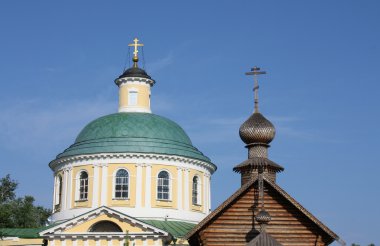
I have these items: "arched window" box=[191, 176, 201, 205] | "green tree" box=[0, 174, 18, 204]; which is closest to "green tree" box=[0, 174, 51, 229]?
"green tree" box=[0, 174, 18, 204]

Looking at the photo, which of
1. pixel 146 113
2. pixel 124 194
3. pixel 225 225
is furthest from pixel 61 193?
pixel 225 225

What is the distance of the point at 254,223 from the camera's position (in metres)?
28.7

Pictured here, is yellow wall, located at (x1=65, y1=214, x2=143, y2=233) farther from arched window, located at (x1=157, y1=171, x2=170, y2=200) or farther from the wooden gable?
the wooden gable

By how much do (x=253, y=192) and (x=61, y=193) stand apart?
18.1 meters

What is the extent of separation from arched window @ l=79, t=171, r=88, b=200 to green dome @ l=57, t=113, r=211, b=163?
1351 millimetres

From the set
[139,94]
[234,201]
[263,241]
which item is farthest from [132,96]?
[263,241]

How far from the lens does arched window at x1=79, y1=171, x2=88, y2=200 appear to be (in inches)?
1666

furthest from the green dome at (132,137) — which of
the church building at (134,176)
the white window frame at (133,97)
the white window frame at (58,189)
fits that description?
the white window frame at (58,189)

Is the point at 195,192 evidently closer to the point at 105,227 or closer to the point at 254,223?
the point at 105,227

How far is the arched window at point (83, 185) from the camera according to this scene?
42312 millimetres

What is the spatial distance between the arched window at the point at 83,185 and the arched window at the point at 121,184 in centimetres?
197

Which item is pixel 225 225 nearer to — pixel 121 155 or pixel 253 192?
pixel 253 192

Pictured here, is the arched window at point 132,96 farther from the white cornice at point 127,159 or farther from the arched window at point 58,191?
the arched window at point 58,191

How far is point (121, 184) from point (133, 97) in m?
6.75
